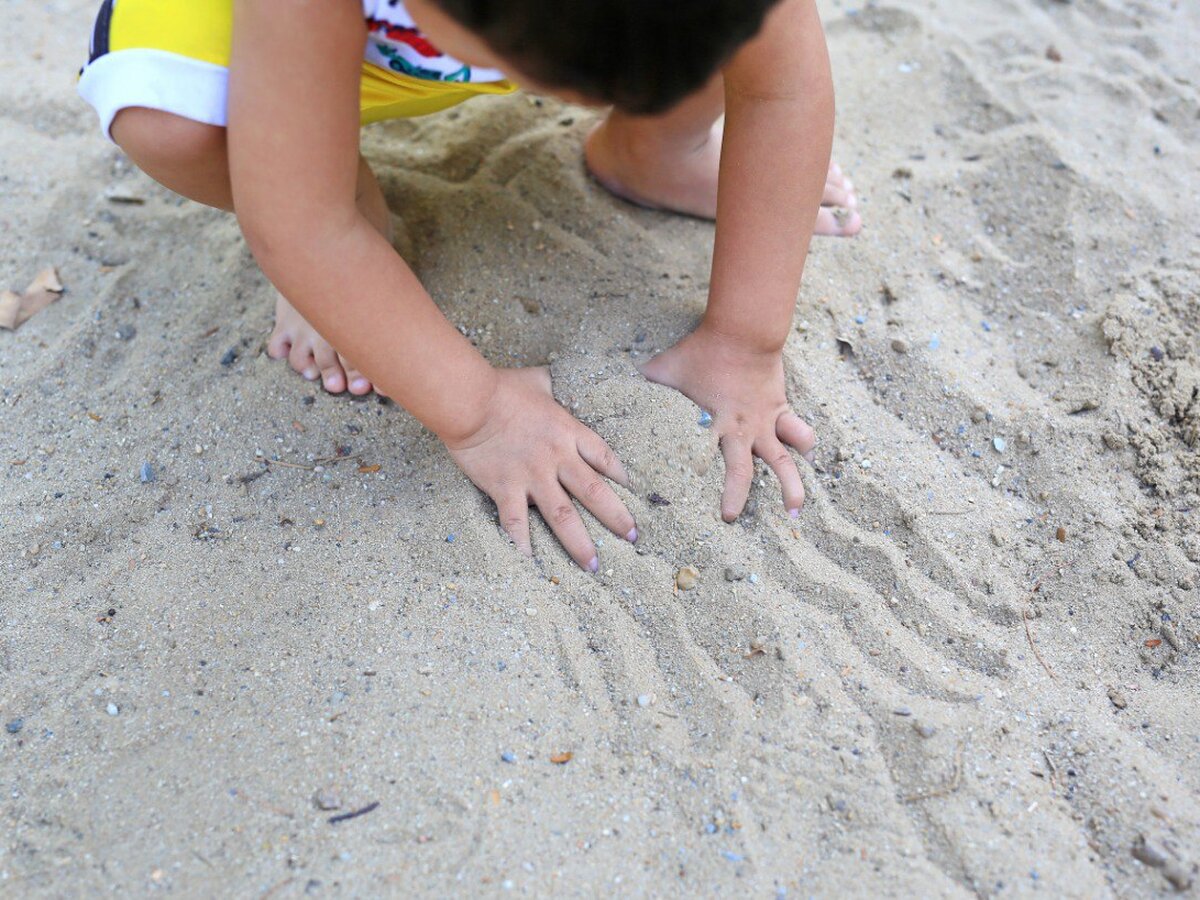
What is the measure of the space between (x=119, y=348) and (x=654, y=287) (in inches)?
36.9

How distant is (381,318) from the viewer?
1354mm

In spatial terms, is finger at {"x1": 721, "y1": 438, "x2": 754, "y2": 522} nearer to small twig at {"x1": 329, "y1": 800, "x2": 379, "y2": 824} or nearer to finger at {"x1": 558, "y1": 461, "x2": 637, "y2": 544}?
finger at {"x1": 558, "y1": 461, "x2": 637, "y2": 544}

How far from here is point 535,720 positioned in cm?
126

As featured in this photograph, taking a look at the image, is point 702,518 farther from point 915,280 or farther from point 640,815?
point 915,280

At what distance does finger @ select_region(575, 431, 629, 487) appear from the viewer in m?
1.49

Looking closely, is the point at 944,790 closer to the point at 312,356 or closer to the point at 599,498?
the point at 599,498

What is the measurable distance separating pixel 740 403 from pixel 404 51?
702mm

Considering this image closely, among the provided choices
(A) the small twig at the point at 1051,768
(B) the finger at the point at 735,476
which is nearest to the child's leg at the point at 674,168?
(B) the finger at the point at 735,476

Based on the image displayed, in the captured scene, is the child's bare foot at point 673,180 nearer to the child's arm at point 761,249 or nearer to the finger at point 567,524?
the child's arm at point 761,249

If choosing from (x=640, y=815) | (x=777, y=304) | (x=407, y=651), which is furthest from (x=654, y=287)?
(x=640, y=815)

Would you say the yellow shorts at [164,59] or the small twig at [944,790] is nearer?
the small twig at [944,790]

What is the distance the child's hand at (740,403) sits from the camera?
1.49 metres

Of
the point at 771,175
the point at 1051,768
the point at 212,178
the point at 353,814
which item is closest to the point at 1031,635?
the point at 1051,768

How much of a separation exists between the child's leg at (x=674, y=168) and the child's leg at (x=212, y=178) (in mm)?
469
